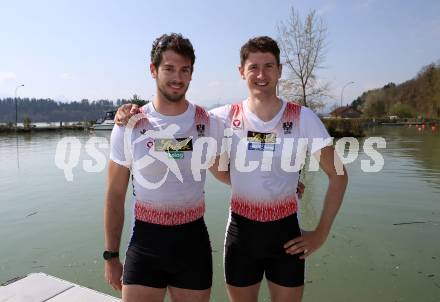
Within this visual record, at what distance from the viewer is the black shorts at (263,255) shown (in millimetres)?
2447

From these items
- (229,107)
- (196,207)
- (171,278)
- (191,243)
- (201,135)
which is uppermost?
(229,107)

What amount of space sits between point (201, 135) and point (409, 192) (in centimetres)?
980

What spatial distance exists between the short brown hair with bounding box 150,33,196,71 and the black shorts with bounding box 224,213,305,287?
3.91 ft

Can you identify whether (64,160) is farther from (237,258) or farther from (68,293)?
(237,258)

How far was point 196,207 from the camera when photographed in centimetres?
240

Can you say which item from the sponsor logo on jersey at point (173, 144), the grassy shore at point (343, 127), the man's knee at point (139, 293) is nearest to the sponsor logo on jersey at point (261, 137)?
the sponsor logo on jersey at point (173, 144)

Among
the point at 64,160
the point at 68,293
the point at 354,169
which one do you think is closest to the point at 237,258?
the point at 68,293

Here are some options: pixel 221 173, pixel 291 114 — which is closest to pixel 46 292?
pixel 221 173

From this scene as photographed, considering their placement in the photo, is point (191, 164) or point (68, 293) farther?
point (68, 293)

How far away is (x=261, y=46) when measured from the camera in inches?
96.0

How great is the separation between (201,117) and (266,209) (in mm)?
779

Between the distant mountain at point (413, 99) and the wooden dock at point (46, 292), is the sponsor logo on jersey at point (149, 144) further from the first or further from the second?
the distant mountain at point (413, 99)

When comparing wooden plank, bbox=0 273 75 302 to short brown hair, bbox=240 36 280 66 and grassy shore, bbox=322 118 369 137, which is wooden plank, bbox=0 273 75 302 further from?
grassy shore, bbox=322 118 369 137

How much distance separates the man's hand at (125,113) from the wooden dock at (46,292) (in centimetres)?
200
